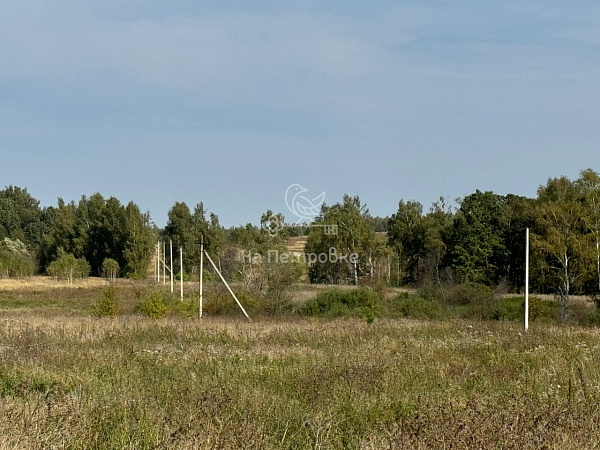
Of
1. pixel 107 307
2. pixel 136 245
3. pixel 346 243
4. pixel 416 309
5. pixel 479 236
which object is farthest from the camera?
pixel 136 245

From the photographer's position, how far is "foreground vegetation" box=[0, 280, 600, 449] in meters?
5.53

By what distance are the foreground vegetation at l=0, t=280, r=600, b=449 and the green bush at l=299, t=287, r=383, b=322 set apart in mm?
12461

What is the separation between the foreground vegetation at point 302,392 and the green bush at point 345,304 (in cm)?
1246

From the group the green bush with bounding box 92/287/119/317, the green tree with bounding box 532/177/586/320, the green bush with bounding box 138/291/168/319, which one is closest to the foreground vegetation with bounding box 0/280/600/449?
the green bush with bounding box 92/287/119/317

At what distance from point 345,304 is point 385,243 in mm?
37928

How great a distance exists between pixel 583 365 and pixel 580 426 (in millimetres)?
4969

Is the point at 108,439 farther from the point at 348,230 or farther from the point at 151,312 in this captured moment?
the point at 348,230

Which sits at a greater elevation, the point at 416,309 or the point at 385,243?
the point at 385,243

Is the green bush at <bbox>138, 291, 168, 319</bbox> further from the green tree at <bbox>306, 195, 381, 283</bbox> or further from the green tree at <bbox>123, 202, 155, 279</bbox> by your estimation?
the green tree at <bbox>123, 202, 155, 279</bbox>

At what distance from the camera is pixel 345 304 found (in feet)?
101

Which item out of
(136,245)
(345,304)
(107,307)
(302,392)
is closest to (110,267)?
(136,245)

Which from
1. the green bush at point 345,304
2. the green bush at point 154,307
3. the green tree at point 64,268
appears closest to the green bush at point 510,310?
the green bush at point 345,304

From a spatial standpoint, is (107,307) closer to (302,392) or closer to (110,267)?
(302,392)

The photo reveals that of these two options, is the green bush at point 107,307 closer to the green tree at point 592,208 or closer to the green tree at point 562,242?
the green tree at point 562,242
